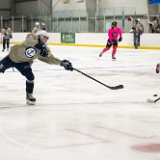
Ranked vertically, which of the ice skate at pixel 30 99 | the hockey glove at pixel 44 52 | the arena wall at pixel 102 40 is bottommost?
the ice skate at pixel 30 99

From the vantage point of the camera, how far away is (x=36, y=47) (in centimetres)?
547

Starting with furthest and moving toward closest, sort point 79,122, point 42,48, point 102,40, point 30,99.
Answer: point 102,40, point 30,99, point 42,48, point 79,122

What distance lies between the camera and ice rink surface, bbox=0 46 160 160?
11.5 ft

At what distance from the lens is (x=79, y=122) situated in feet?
15.5

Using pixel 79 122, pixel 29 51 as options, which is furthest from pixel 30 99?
pixel 79 122

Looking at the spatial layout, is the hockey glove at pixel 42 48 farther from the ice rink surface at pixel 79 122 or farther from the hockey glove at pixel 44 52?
the ice rink surface at pixel 79 122

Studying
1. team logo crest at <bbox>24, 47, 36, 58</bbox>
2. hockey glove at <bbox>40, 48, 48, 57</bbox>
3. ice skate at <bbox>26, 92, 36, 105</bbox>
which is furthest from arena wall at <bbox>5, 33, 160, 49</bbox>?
team logo crest at <bbox>24, 47, 36, 58</bbox>

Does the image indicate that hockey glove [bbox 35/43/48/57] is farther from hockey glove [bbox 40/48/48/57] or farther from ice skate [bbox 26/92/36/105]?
ice skate [bbox 26/92/36/105]

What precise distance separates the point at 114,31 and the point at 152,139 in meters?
11.2

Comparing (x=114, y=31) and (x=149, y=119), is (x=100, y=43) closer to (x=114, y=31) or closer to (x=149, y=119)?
(x=114, y=31)

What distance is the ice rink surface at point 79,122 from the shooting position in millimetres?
3518

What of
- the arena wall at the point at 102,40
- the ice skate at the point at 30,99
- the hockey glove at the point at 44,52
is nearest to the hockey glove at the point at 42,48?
the hockey glove at the point at 44,52

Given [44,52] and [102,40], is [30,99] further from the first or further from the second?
[102,40]

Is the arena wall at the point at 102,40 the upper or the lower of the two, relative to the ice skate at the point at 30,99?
upper
